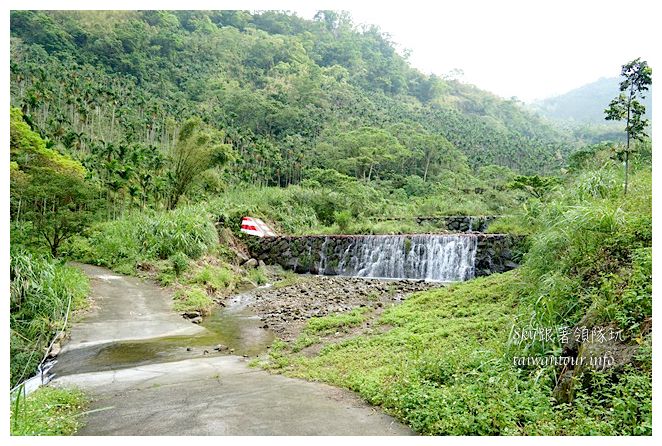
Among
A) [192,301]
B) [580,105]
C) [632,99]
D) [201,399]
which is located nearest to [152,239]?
[192,301]

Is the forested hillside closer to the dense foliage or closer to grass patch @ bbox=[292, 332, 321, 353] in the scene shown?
the dense foliage

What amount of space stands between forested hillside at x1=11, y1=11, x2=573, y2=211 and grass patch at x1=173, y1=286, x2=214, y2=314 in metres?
8.74

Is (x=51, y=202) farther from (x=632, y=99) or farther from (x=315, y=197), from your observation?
(x=315, y=197)

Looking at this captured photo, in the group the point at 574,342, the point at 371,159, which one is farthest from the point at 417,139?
the point at 574,342

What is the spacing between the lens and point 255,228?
17625mm

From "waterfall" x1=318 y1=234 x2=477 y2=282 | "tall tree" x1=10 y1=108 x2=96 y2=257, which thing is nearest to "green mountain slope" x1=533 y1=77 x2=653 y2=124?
"waterfall" x1=318 y1=234 x2=477 y2=282

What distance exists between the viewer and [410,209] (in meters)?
23.0

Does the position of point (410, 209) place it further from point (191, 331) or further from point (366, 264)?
point (191, 331)

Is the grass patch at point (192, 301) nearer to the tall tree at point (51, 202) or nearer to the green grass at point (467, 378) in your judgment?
the tall tree at point (51, 202)

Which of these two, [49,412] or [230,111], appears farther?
[230,111]

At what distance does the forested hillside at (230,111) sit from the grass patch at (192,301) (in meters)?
8.74

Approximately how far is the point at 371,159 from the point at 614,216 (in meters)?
25.3

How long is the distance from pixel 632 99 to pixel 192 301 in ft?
28.0

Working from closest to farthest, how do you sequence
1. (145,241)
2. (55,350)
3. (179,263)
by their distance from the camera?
(55,350) → (179,263) → (145,241)
